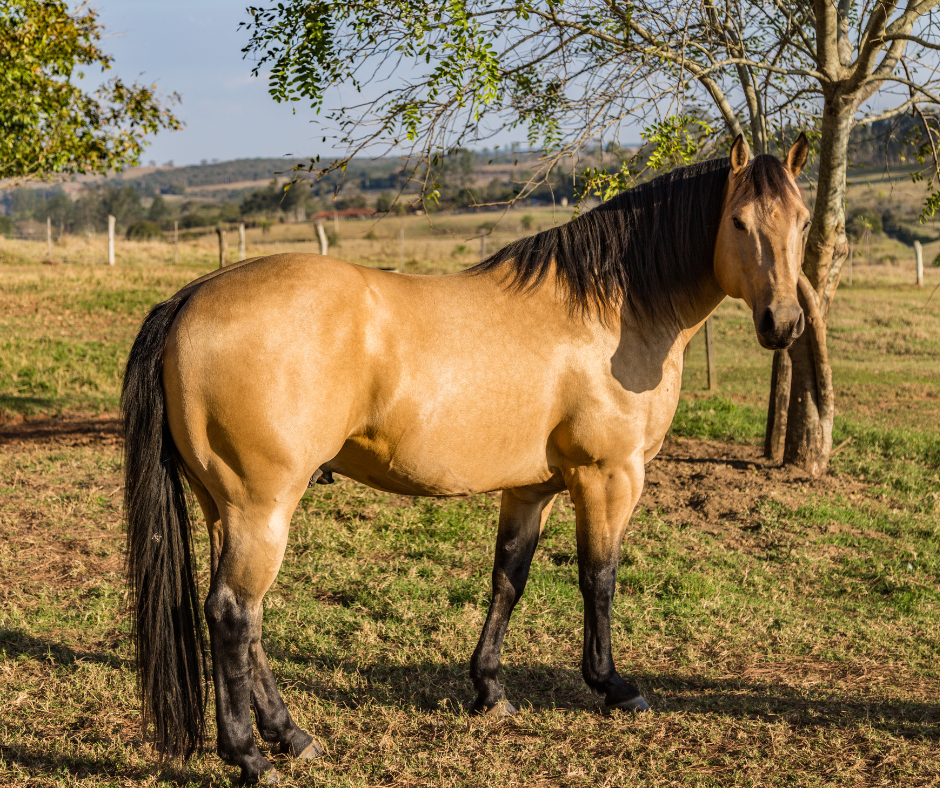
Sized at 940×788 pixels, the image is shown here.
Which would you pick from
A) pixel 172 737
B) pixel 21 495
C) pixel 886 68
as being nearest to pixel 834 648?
pixel 172 737

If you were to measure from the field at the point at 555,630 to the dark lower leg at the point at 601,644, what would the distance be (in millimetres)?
97

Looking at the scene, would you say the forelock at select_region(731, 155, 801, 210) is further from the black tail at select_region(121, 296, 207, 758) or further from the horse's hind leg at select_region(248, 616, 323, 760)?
the horse's hind leg at select_region(248, 616, 323, 760)

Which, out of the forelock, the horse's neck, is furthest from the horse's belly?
the forelock

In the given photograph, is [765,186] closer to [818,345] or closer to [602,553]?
[602,553]

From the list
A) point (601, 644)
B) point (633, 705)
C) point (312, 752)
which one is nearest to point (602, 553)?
point (601, 644)

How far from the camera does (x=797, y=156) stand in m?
3.33

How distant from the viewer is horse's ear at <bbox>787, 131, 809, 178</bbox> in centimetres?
326

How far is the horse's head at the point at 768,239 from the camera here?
10.0 ft

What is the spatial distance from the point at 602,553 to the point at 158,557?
187 cm

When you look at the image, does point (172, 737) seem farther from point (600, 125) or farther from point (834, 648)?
point (600, 125)

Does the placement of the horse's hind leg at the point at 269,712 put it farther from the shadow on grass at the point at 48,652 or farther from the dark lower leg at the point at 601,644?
the dark lower leg at the point at 601,644

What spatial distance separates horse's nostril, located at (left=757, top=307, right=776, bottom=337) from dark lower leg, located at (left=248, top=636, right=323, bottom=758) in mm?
2394

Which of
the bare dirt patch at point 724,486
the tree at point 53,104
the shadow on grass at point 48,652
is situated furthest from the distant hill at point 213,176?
the shadow on grass at point 48,652

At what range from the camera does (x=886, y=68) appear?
695cm
